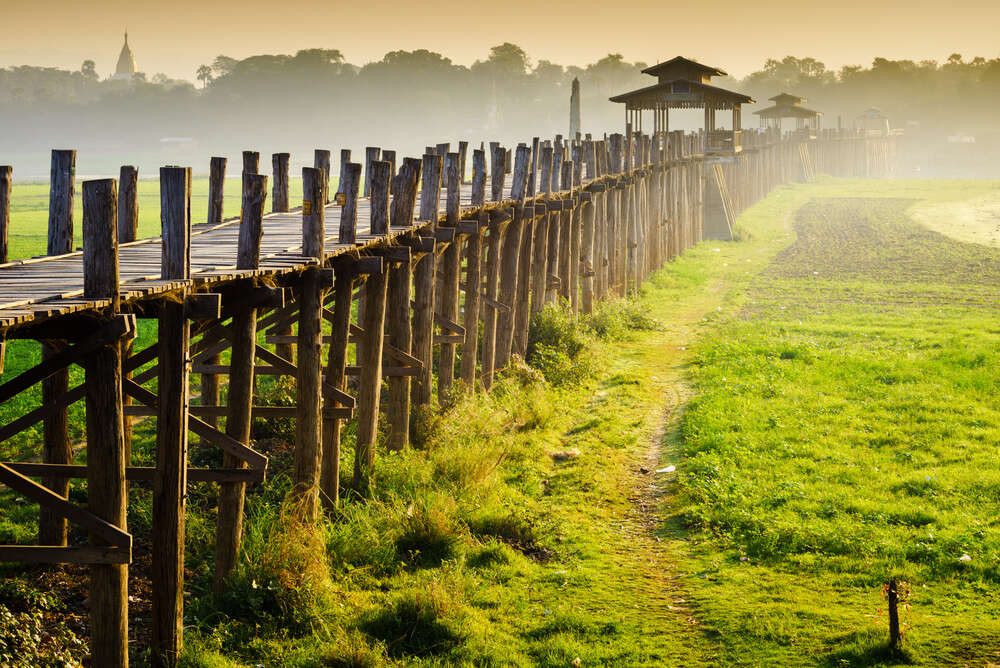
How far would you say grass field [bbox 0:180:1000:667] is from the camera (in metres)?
7.64

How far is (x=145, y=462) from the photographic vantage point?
10977 millimetres

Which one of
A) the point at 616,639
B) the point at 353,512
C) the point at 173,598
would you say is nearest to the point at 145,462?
the point at 353,512

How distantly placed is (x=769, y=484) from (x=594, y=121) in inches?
4504

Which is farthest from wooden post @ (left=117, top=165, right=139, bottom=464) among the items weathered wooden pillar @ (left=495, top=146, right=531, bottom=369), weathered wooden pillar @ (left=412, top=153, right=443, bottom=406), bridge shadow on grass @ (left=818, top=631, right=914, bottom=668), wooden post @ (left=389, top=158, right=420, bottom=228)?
weathered wooden pillar @ (left=495, top=146, right=531, bottom=369)

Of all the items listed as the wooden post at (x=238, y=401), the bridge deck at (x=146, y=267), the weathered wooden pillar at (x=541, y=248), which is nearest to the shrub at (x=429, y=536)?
the wooden post at (x=238, y=401)

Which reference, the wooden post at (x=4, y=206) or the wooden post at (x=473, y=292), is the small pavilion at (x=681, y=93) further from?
the wooden post at (x=4, y=206)

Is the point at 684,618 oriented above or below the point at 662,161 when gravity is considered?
below

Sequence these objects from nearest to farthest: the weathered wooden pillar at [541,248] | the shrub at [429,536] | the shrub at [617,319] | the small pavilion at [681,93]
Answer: the shrub at [429,536] → the weathered wooden pillar at [541,248] → the shrub at [617,319] → the small pavilion at [681,93]

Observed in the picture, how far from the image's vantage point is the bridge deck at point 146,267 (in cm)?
545

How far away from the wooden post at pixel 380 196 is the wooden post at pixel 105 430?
4.24m

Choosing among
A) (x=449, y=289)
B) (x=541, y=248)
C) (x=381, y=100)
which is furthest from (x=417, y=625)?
(x=381, y=100)

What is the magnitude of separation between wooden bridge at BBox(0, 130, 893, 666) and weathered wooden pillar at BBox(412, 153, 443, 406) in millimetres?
20

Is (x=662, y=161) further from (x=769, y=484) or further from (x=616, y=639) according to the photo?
(x=616, y=639)

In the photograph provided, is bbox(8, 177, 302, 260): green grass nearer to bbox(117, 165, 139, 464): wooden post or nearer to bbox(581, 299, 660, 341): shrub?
bbox(581, 299, 660, 341): shrub
